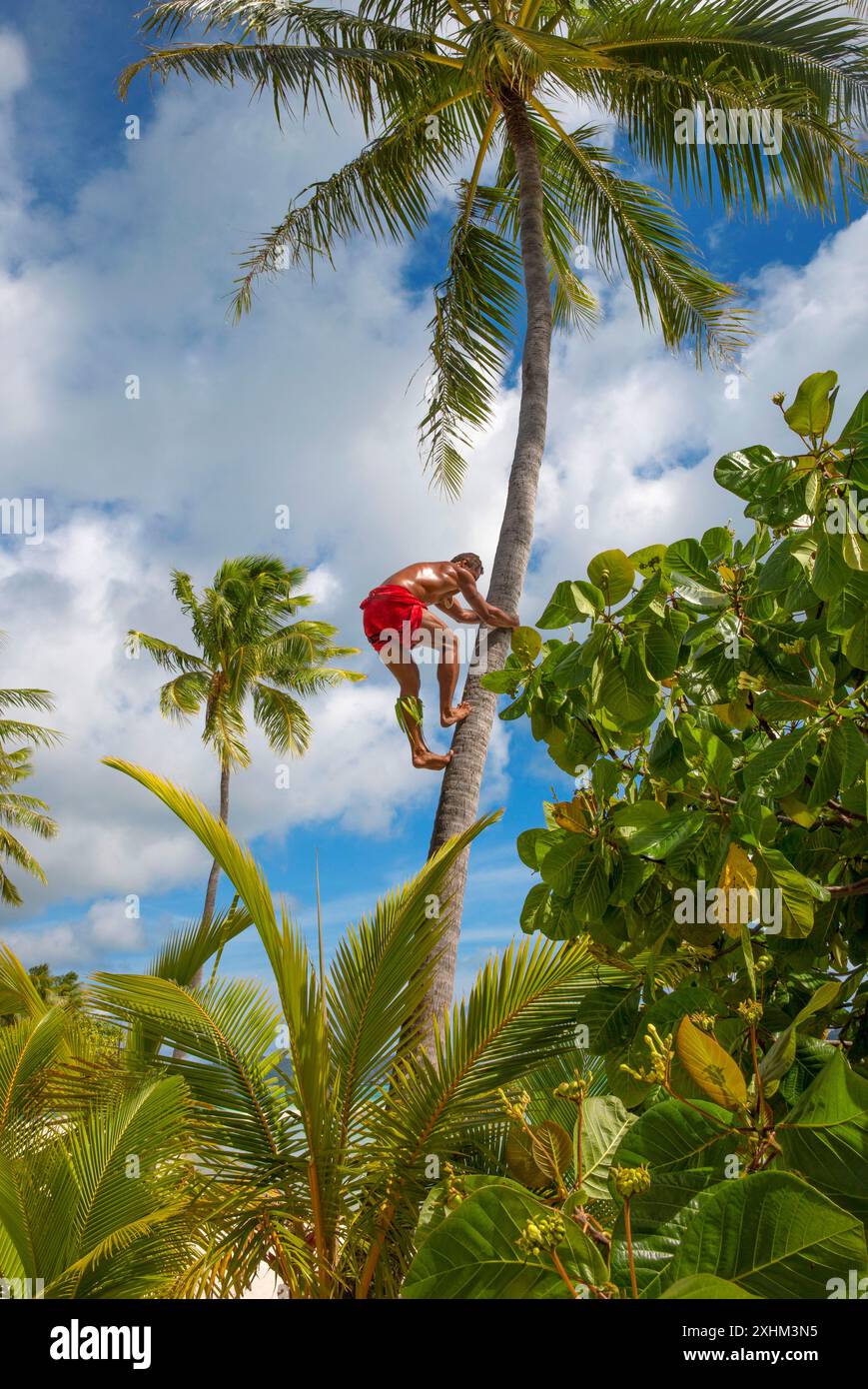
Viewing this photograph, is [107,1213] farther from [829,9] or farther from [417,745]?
[829,9]

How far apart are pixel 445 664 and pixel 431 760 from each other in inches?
22.2

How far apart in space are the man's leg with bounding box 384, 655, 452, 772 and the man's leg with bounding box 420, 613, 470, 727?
14 cm

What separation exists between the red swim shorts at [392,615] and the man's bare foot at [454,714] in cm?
48

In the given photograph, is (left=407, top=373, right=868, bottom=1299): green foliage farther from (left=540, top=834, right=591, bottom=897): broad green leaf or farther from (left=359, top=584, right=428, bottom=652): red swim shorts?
(left=359, top=584, right=428, bottom=652): red swim shorts

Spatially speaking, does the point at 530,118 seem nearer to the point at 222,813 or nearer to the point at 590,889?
the point at 590,889

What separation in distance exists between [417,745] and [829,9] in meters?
6.66

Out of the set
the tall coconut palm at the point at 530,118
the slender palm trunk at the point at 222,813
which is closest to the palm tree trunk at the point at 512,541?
the tall coconut palm at the point at 530,118

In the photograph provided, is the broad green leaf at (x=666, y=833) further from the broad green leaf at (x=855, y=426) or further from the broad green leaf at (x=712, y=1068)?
the broad green leaf at (x=855, y=426)

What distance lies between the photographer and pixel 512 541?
228 inches

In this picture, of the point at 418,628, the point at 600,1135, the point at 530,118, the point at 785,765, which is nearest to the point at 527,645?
the point at 785,765

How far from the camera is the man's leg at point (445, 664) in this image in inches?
196

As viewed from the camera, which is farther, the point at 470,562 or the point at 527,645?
the point at 470,562

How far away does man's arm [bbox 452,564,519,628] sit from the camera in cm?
509

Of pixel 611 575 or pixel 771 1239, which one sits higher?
pixel 611 575
